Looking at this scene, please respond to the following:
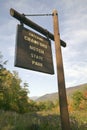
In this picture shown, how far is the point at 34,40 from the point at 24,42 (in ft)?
1.30

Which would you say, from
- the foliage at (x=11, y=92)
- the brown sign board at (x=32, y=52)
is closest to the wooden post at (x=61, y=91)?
the brown sign board at (x=32, y=52)

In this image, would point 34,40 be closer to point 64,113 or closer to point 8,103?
point 64,113

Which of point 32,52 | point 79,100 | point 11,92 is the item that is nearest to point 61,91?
point 32,52

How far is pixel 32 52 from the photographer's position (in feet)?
20.9

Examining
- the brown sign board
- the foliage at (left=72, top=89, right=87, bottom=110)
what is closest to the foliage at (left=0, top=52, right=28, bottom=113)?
the foliage at (left=72, top=89, right=87, bottom=110)

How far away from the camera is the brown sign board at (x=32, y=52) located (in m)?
6.05

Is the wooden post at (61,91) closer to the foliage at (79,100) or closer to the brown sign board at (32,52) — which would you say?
the brown sign board at (32,52)

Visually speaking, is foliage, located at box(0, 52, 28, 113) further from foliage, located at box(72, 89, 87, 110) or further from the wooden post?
the wooden post

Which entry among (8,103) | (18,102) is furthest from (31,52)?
(18,102)

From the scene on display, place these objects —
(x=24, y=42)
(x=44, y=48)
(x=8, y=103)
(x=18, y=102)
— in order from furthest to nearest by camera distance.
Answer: (x=18, y=102)
(x=8, y=103)
(x=44, y=48)
(x=24, y=42)

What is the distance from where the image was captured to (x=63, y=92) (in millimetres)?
6527

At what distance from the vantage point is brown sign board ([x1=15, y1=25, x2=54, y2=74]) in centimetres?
605

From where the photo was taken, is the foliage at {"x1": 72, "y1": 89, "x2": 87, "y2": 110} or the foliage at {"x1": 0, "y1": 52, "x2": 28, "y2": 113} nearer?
the foliage at {"x1": 0, "y1": 52, "x2": 28, "y2": 113}

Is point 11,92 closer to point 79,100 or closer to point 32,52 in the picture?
point 79,100
